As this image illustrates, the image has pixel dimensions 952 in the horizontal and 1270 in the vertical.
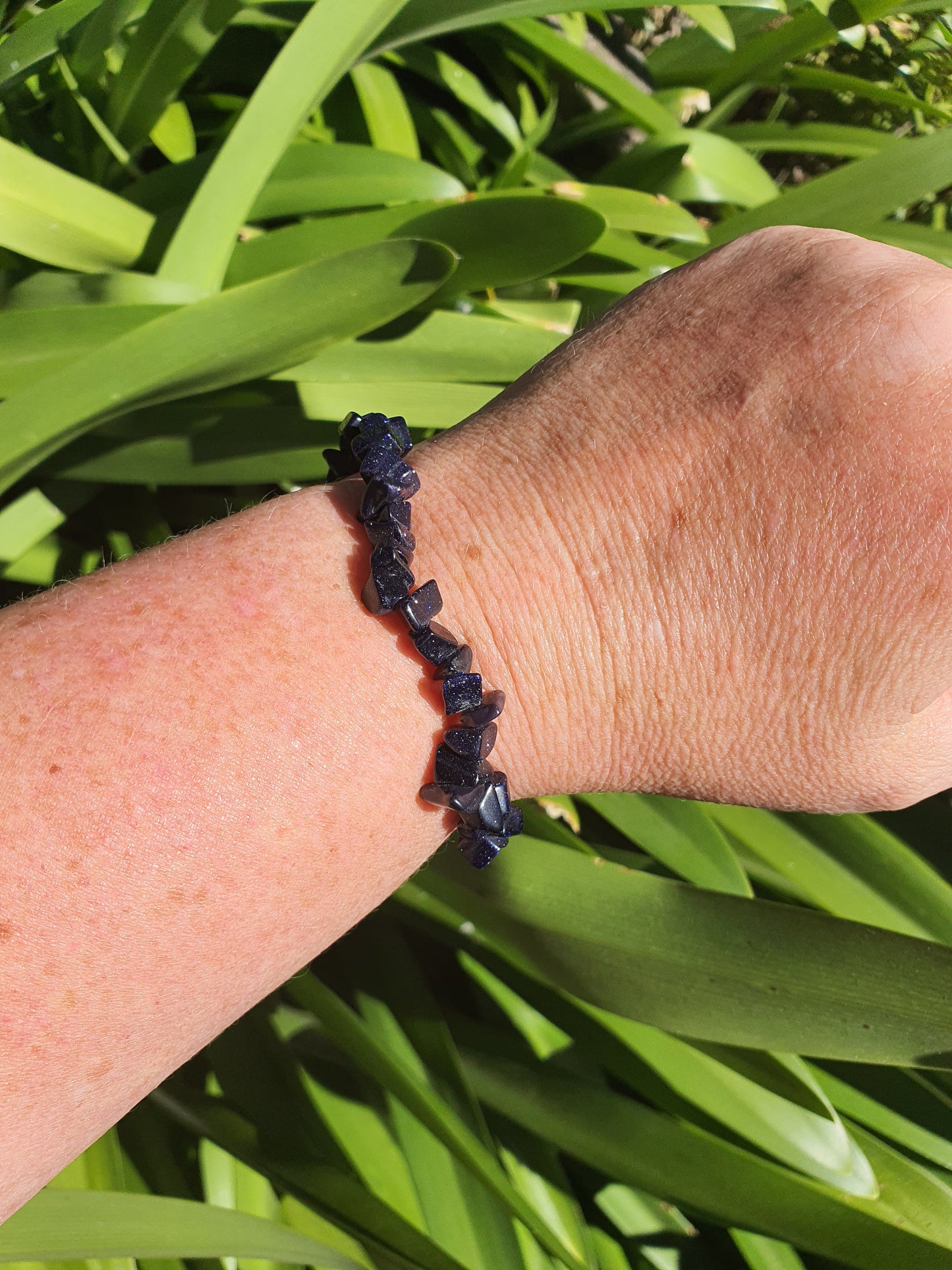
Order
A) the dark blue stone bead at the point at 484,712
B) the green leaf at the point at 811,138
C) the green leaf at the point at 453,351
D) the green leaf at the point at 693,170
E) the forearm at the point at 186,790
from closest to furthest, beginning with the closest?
the forearm at the point at 186,790 < the dark blue stone bead at the point at 484,712 < the green leaf at the point at 453,351 < the green leaf at the point at 693,170 < the green leaf at the point at 811,138

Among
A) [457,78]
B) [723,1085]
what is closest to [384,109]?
[457,78]

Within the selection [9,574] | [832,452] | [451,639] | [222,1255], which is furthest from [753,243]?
[222,1255]

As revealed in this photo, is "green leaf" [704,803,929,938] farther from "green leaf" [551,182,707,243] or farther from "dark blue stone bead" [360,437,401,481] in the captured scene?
"green leaf" [551,182,707,243]

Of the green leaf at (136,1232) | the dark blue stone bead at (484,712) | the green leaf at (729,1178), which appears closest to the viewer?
the dark blue stone bead at (484,712)

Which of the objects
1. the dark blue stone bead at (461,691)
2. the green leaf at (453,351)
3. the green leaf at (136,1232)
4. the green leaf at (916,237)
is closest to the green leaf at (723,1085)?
the green leaf at (136,1232)

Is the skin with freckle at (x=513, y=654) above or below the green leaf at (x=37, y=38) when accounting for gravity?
below

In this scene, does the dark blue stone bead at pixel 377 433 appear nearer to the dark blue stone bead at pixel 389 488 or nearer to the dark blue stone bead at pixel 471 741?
the dark blue stone bead at pixel 389 488
